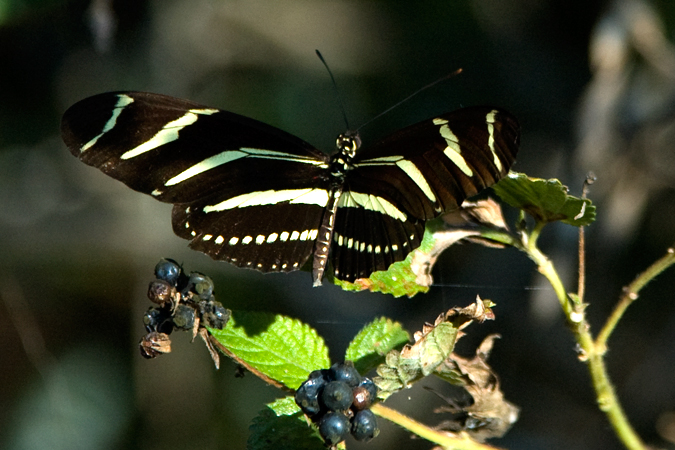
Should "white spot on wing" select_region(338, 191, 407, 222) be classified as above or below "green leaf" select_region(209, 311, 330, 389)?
above

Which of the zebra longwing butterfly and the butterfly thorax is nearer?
the zebra longwing butterfly

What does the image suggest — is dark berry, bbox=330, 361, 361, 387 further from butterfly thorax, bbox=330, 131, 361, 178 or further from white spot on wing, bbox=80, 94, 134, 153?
white spot on wing, bbox=80, 94, 134, 153

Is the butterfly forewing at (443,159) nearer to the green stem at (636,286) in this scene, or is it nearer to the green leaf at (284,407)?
the green stem at (636,286)

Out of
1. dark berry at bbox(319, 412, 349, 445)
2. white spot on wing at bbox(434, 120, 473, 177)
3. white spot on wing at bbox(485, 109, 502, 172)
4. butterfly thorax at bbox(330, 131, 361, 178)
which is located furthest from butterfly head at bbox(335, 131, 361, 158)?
dark berry at bbox(319, 412, 349, 445)

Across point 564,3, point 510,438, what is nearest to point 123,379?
point 510,438

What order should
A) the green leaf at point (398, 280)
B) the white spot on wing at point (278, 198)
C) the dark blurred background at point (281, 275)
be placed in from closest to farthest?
the green leaf at point (398, 280), the white spot on wing at point (278, 198), the dark blurred background at point (281, 275)

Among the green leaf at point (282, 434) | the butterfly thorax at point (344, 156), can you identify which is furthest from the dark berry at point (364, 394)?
the butterfly thorax at point (344, 156)

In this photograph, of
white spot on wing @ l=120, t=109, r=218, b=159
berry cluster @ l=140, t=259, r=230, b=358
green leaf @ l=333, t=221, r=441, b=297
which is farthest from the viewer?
white spot on wing @ l=120, t=109, r=218, b=159
